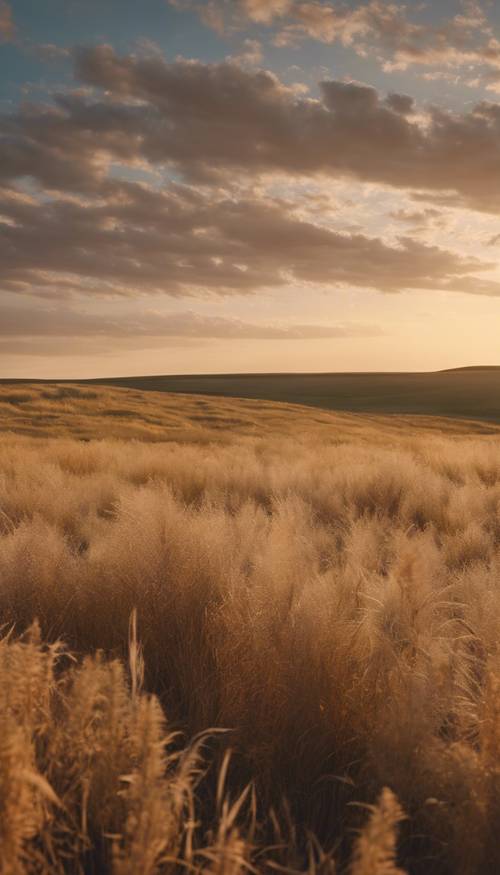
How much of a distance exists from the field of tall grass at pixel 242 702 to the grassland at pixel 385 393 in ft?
178

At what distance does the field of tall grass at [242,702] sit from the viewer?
1.46 m

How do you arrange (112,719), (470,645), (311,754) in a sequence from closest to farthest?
(112,719), (311,754), (470,645)

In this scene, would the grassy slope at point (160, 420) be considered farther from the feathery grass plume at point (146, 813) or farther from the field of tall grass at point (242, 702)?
the feathery grass plume at point (146, 813)

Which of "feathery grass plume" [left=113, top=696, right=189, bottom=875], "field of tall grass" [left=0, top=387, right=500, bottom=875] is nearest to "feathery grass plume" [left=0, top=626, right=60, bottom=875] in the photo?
"field of tall grass" [left=0, top=387, right=500, bottom=875]

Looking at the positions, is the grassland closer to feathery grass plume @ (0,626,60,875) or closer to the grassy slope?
the grassy slope

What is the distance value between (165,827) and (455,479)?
9673 millimetres

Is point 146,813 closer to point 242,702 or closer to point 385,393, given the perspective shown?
point 242,702

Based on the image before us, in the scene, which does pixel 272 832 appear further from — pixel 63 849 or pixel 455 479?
pixel 455 479

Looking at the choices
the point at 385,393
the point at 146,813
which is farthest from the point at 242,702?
the point at 385,393

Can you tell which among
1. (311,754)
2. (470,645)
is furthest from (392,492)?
(311,754)

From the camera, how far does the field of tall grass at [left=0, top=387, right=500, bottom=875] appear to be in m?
1.46

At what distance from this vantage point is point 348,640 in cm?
268

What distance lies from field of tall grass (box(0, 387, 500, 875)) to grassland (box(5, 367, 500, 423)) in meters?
54.4

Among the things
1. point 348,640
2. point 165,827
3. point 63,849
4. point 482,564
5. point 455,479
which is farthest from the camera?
point 455,479
